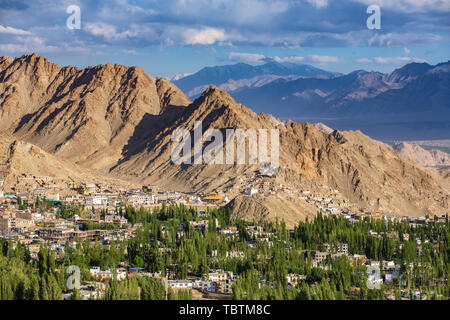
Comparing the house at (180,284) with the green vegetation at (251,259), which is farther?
the house at (180,284)

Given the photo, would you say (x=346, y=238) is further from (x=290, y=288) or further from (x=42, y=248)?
(x=42, y=248)

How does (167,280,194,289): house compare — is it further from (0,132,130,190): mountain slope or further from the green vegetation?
(0,132,130,190): mountain slope

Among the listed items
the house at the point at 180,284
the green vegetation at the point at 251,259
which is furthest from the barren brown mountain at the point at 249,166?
the house at the point at 180,284

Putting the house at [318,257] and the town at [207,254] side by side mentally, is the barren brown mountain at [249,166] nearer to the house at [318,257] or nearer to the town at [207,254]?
the town at [207,254]

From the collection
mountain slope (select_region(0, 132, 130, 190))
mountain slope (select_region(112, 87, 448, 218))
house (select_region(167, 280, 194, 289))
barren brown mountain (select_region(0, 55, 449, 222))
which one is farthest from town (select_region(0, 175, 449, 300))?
barren brown mountain (select_region(0, 55, 449, 222))

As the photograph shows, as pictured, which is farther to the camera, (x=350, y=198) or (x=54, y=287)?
→ (x=350, y=198)

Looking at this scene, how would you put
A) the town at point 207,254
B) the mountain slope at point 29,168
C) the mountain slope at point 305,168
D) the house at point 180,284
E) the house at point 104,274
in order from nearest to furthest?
1. the town at point 207,254
2. the house at point 180,284
3. the house at point 104,274
4. the mountain slope at point 29,168
5. the mountain slope at point 305,168

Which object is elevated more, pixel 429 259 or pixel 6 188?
pixel 6 188

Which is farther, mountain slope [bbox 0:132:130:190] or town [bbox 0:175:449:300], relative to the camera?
mountain slope [bbox 0:132:130:190]

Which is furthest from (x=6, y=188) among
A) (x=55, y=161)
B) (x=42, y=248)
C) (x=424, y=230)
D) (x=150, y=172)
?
(x=424, y=230)

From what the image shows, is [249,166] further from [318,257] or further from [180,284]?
[180,284]

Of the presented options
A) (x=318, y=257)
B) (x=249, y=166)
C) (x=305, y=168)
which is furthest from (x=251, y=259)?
(x=305, y=168)
